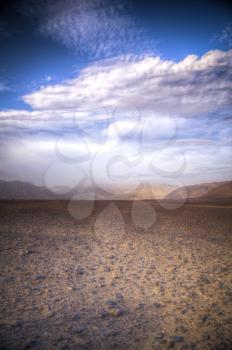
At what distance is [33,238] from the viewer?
9.81 meters

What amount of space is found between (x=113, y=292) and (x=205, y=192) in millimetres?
83076

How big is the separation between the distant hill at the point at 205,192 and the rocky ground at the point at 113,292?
119ft

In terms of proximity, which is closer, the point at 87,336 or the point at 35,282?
the point at 87,336

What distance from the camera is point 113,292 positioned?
5379 mm

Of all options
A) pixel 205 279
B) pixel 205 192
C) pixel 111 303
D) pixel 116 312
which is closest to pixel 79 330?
pixel 116 312

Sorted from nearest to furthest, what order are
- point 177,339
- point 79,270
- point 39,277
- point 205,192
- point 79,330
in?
point 177,339 < point 79,330 < point 39,277 < point 79,270 < point 205,192

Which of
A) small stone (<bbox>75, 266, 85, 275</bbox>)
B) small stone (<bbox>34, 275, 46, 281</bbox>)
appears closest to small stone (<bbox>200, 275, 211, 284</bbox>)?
small stone (<bbox>75, 266, 85, 275</bbox>)

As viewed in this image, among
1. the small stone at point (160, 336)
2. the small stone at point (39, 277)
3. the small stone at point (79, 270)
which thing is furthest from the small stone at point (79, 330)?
the small stone at point (79, 270)

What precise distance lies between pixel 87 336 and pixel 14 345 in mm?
1109

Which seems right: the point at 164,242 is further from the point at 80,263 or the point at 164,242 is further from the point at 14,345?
the point at 14,345

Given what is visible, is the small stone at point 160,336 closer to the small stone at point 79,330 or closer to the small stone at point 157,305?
the small stone at point 157,305

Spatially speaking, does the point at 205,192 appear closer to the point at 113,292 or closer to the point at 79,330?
the point at 113,292

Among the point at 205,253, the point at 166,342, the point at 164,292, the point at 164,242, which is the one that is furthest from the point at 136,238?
the point at 166,342

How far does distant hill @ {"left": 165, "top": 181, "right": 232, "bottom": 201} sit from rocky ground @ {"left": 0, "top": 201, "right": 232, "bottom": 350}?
36.2 meters
